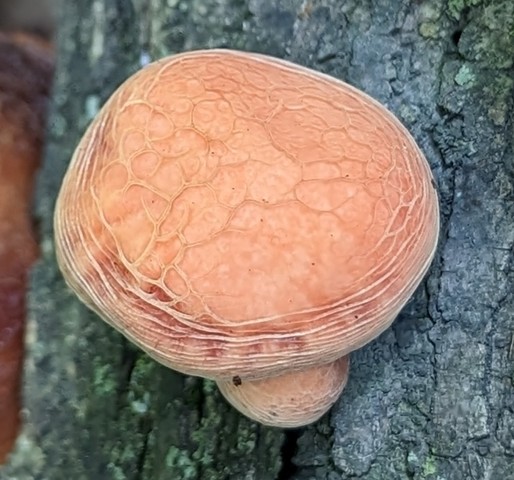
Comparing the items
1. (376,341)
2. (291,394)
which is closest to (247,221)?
(291,394)

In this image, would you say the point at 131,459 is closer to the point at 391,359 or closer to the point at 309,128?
the point at 391,359

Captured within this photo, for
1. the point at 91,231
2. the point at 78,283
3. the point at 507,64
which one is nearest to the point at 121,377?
the point at 78,283

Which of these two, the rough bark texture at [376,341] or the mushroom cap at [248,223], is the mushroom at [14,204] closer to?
the rough bark texture at [376,341]

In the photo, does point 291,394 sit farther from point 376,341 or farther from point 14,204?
point 14,204

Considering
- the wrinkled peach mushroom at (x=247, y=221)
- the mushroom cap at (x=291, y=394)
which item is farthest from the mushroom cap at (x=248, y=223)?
the mushroom cap at (x=291, y=394)

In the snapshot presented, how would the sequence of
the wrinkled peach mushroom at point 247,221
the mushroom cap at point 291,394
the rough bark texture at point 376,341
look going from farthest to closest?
the rough bark texture at point 376,341
the mushroom cap at point 291,394
the wrinkled peach mushroom at point 247,221
